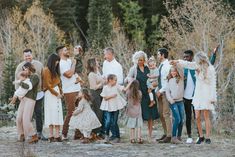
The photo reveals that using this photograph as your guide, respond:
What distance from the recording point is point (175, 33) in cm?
3738

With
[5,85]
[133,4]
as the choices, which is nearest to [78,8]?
[133,4]

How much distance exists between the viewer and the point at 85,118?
1046cm

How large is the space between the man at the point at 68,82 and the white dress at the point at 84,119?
235 mm

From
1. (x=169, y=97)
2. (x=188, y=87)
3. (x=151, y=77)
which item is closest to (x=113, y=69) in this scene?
(x=151, y=77)

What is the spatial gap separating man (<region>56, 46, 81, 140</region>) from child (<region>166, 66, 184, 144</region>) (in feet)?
5.95

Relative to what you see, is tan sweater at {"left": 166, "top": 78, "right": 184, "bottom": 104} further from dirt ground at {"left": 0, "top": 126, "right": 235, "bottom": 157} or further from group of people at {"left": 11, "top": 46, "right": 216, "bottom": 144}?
dirt ground at {"left": 0, "top": 126, "right": 235, "bottom": 157}

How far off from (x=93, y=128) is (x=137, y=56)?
1634mm

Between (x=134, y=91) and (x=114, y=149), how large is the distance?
134 centimetres

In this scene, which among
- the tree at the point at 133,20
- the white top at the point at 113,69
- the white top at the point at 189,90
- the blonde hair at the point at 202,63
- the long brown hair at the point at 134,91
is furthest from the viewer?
the tree at the point at 133,20

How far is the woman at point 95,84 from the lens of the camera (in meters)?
10.8

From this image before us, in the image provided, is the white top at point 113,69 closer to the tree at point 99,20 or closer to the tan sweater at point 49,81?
the tan sweater at point 49,81

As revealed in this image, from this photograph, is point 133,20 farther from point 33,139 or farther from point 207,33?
point 33,139

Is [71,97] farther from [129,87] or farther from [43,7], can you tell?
[43,7]

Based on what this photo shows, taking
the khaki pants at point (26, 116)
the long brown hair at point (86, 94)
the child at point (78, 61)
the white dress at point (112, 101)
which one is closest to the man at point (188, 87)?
the white dress at point (112, 101)
